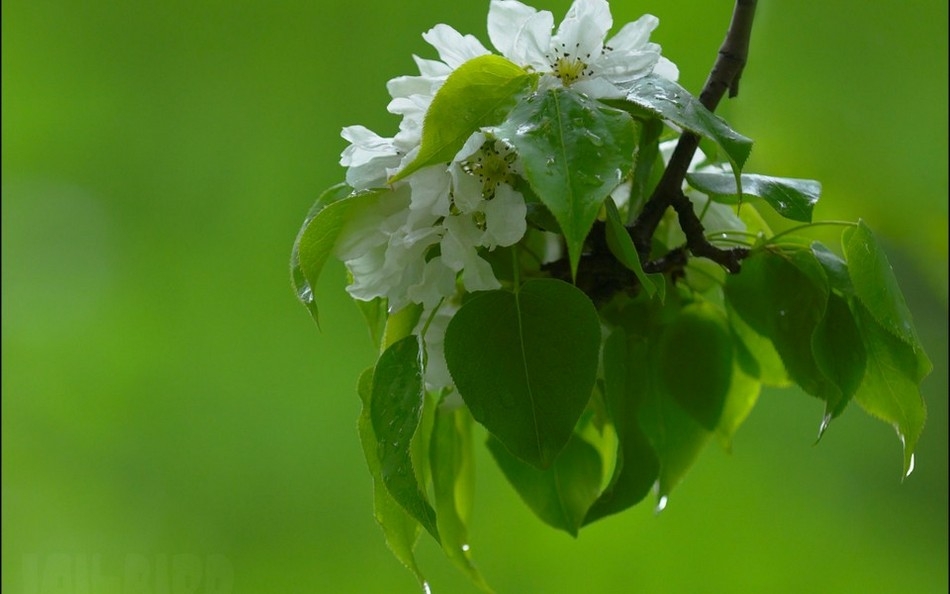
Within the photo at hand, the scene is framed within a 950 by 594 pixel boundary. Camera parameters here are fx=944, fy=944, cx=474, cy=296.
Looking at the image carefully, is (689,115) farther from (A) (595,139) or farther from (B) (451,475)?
(B) (451,475)

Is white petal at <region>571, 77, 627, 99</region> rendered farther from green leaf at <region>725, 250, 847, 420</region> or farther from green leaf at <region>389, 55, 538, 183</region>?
green leaf at <region>725, 250, 847, 420</region>

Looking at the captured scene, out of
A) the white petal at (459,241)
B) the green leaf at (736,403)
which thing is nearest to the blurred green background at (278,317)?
the green leaf at (736,403)

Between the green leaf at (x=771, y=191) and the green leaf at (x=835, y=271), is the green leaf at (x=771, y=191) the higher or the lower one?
the higher one

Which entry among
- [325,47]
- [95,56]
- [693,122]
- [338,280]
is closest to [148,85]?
[95,56]

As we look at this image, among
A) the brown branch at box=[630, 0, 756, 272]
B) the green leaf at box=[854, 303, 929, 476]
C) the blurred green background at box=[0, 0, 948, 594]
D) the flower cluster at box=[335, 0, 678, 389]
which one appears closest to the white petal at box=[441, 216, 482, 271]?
the flower cluster at box=[335, 0, 678, 389]

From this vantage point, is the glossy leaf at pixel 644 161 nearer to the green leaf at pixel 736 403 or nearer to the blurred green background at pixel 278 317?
the green leaf at pixel 736 403

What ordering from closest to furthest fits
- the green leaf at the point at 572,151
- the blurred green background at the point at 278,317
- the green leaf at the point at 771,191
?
the green leaf at the point at 572,151 < the green leaf at the point at 771,191 < the blurred green background at the point at 278,317

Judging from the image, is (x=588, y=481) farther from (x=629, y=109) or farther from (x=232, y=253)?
(x=232, y=253)
